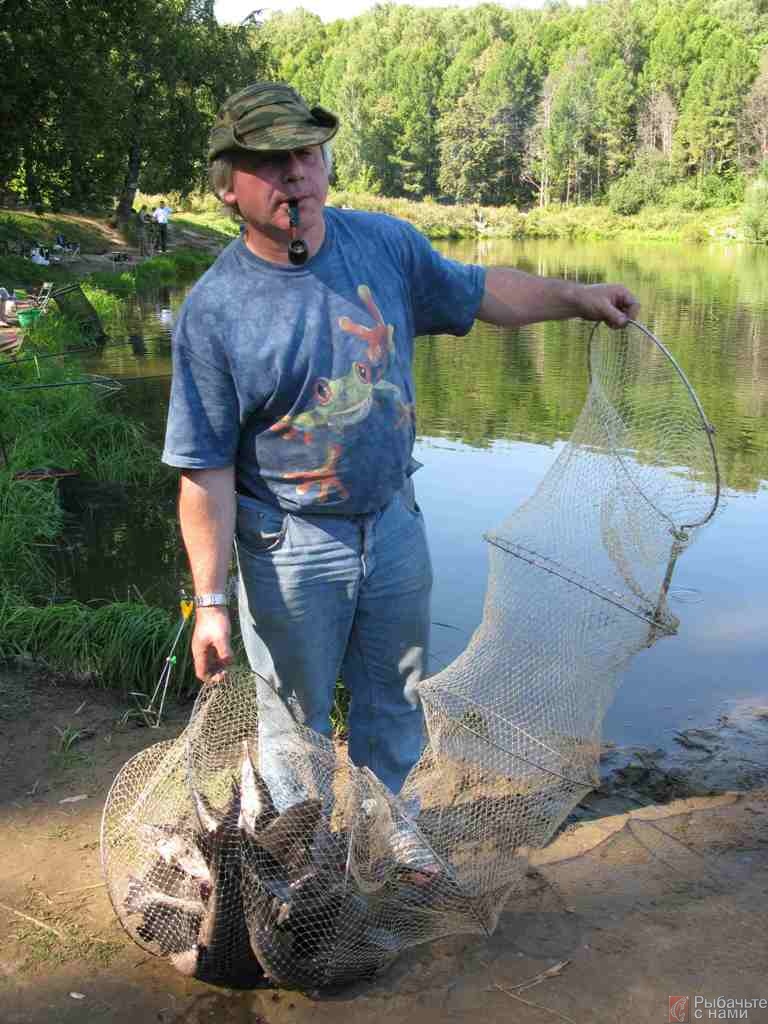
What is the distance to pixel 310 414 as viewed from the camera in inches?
103

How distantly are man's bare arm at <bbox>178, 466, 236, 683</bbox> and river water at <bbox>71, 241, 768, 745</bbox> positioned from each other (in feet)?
9.12

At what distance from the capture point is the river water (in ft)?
19.0

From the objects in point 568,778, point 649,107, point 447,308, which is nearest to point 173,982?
point 568,778

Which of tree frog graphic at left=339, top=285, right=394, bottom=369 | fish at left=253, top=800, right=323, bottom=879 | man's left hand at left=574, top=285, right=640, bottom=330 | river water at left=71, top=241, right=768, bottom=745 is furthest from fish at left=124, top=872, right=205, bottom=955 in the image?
river water at left=71, top=241, right=768, bottom=745

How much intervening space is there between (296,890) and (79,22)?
15.2m

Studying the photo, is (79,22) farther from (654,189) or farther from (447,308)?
(654,189)

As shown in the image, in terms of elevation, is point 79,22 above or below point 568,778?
above

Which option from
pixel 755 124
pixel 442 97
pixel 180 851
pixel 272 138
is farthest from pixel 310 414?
pixel 442 97

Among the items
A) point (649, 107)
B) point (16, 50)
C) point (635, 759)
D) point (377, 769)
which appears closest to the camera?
point (377, 769)

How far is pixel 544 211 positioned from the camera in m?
66.2

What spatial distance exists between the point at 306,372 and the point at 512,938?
1629 mm

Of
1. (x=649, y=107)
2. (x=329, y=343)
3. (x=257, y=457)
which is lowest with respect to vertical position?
(x=257, y=457)

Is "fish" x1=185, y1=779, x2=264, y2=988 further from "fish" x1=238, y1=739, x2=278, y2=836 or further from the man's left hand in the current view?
the man's left hand

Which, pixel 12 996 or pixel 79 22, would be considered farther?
pixel 79 22
